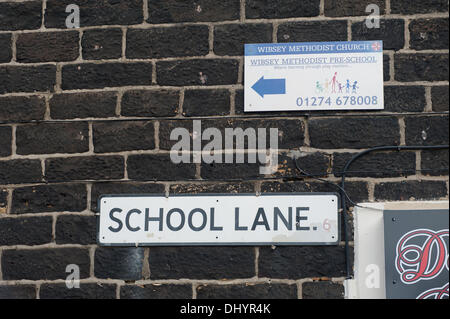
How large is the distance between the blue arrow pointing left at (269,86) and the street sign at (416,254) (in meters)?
0.94

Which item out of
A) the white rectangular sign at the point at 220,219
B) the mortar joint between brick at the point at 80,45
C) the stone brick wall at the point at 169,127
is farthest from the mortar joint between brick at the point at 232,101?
the mortar joint between brick at the point at 80,45

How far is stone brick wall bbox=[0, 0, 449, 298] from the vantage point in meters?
3.31

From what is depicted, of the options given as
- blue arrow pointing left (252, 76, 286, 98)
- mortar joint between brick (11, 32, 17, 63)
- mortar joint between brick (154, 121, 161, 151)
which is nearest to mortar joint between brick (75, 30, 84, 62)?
mortar joint between brick (11, 32, 17, 63)

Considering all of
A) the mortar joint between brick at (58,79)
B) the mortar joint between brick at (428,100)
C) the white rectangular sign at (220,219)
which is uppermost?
the mortar joint between brick at (58,79)

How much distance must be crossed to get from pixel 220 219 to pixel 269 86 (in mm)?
840

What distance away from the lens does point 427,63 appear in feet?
11.1

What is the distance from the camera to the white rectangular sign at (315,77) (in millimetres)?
3361

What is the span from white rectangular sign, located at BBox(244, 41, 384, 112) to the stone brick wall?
0.20ft

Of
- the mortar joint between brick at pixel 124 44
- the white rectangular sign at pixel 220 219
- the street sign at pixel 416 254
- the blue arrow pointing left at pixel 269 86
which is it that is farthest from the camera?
the mortar joint between brick at pixel 124 44

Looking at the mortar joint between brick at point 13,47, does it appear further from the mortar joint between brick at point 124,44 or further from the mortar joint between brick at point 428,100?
the mortar joint between brick at point 428,100

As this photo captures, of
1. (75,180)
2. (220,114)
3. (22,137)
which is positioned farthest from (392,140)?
(22,137)

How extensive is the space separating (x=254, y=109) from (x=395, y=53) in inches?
35.5

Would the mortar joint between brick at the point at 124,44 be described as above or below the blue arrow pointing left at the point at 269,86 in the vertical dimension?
above

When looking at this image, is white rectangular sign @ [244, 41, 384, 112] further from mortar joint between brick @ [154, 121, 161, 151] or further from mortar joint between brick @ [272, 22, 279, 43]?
mortar joint between brick @ [154, 121, 161, 151]
